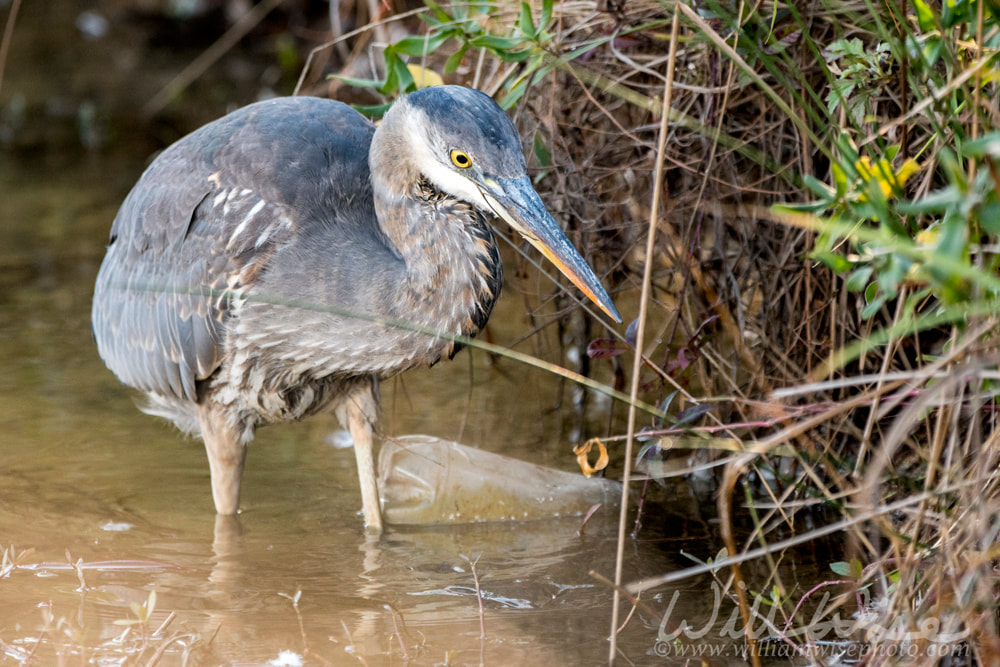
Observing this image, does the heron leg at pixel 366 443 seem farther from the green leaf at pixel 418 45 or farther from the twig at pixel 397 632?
the green leaf at pixel 418 45

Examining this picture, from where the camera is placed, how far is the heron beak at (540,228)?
8.95 feet

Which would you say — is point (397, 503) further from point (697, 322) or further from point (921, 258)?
point (921, 258)

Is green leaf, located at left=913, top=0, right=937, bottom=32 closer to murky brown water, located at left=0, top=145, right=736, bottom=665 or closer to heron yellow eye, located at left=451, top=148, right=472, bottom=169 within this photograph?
heron yellow eye, located at left=451, top=148, right=472, bottom=169

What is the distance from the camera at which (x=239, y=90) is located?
8.30m

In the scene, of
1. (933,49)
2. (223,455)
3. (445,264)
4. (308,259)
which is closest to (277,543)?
(223,455)

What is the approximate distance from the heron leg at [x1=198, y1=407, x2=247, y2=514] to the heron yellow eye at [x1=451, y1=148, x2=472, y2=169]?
4.32ft

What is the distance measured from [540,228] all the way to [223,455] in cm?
153

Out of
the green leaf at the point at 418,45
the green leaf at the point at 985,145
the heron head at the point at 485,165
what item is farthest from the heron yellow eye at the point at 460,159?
the green leaf at the point at 985,145

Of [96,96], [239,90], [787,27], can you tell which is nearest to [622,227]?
[787,27]

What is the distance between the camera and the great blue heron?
9.57ft

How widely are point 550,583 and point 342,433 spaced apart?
1.45 m

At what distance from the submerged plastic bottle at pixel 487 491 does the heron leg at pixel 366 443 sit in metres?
0.14

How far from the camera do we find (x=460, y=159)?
9.49 ft

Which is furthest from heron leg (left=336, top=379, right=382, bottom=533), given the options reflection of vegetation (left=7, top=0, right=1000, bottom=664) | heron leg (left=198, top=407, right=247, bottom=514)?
reflection of vegetation (left=7, top=0, right=1000, bottom=664)
